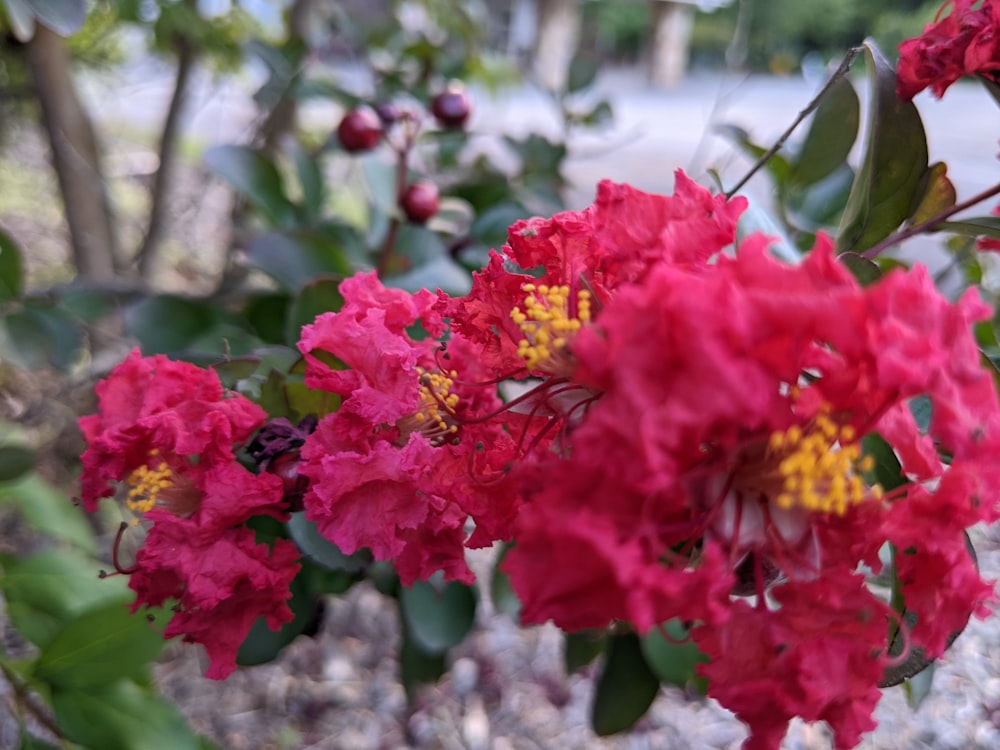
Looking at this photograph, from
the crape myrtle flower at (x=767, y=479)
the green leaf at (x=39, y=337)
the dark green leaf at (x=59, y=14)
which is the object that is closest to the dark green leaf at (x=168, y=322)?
the green leaf at (x=39, y=337)

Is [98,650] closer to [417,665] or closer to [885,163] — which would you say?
[417,665]

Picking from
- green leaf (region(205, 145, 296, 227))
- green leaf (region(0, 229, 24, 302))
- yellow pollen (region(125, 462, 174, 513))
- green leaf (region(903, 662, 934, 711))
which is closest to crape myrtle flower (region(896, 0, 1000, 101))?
green leaf (region(903, 662, 934, 711))

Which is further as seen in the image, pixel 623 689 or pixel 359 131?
pixel 359 131

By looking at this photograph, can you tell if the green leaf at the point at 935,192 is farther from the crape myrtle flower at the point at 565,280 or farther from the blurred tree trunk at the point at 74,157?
the blurred tree trunk at the point at 74,157

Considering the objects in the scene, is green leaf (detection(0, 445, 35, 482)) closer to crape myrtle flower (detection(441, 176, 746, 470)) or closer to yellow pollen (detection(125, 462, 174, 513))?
yellow pollen (detection(125, 462, 174, 513))

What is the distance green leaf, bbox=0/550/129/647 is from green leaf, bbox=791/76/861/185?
0.89 m

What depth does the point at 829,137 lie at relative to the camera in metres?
0.85

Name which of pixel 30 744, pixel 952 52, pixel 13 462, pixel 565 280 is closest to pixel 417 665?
pixel 30 744

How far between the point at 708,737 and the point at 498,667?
1.26ft

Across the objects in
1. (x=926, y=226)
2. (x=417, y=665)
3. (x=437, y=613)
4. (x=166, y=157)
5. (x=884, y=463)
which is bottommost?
(x=417, y=665)

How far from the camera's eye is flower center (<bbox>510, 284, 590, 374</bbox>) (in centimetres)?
45

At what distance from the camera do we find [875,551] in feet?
1.41

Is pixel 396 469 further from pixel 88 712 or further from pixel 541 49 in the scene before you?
pixel 541 49

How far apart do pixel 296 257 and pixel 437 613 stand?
45cm
